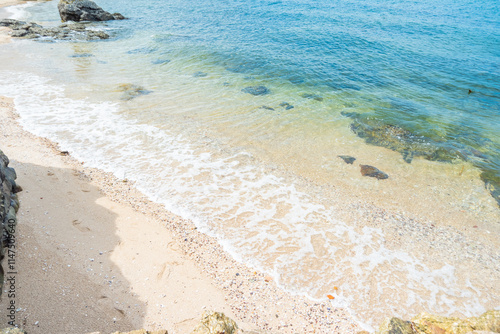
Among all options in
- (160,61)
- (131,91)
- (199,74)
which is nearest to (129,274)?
(131,91)

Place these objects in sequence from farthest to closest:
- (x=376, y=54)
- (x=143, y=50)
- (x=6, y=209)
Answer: (x=143, y=50) → (x=376, y=54) → (x=6, y=209)

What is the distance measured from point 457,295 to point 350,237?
263 centimetres

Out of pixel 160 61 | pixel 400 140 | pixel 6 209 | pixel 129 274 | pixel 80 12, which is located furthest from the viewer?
pixel 80 12

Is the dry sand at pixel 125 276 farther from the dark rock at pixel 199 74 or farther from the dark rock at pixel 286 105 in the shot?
the dark rock at pixel 199 74

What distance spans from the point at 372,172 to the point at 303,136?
3.59 meters

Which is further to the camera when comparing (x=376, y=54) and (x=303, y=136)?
(x=376, y=54)

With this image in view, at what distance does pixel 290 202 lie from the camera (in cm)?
905

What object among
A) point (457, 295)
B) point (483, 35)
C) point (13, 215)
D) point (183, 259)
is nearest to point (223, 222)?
point (183, 259)

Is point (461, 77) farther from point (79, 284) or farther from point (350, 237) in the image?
point (79, 284)

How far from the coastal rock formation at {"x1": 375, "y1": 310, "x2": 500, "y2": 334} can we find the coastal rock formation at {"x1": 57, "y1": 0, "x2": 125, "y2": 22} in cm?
4203

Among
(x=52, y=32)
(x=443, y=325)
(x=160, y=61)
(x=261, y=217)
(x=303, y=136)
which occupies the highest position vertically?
(x=52, y=32)

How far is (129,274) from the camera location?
620cm

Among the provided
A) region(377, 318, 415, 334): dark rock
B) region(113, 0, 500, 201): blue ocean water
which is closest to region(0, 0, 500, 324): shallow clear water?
region(113, 0, 500, 201): blue ocean water

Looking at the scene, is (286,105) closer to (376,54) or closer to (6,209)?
(6,209)
